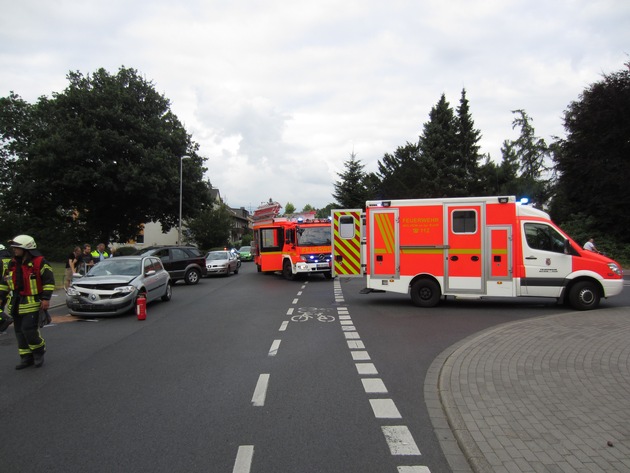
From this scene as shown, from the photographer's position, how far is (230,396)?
16.5 feet

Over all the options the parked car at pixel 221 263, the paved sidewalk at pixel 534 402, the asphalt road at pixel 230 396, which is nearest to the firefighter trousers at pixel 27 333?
the asphalt road at pixel 230 396

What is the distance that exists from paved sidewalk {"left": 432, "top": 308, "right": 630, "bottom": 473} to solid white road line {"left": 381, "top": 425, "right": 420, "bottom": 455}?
272mm

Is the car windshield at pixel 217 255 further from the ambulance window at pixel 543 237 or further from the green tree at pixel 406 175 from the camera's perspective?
the green tree at pixel 406 175

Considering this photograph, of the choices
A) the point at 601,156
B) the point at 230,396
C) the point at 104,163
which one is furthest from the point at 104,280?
the point at 601,156

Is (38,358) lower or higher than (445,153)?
lower

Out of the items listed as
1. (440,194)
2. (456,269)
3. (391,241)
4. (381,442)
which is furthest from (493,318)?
(440,194)

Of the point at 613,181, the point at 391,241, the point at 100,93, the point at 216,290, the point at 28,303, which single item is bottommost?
the point at 216,290

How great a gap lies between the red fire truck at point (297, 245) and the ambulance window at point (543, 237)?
10212 mm

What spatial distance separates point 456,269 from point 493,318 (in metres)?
1.63

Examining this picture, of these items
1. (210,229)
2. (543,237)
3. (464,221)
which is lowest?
(543,237)

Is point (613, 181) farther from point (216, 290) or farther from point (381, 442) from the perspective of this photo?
point (381, 442)

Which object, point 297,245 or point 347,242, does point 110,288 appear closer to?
point 347,242

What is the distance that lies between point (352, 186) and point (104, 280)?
52.0 meters

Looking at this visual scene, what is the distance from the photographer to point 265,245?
23.2 meters
